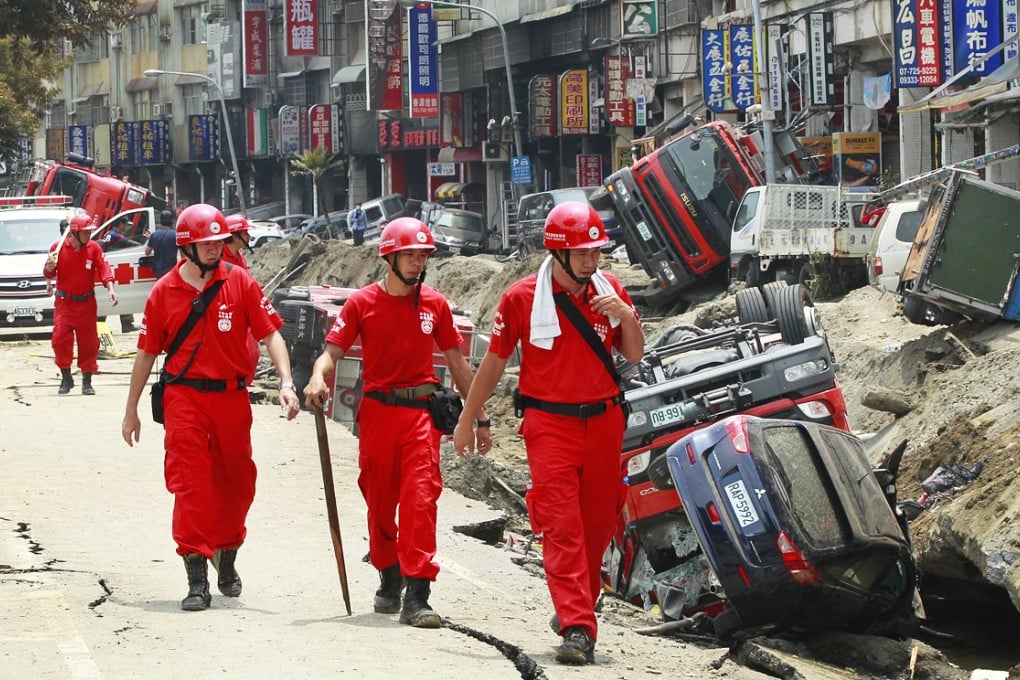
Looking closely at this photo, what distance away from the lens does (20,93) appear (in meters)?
45.8

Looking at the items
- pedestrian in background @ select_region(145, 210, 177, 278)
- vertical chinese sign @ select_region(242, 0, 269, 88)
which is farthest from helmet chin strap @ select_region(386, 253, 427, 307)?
vertical chinese sign @ select_region(242, 0, 269, 88)

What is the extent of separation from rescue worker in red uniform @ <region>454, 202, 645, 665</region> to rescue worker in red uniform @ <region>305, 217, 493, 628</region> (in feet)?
1.65

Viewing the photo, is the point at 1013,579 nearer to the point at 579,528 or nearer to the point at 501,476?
the point at 579,528

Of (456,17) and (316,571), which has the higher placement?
(456,17)

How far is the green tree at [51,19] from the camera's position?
17312mm

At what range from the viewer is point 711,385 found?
10.6 m

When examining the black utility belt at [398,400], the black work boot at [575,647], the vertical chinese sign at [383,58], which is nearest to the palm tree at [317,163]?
the vertical chinese sign at [383,58]

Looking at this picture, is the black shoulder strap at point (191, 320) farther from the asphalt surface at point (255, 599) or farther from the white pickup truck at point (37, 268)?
the white pickup truck at point (37, 268)

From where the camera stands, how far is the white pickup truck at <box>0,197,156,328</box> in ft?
87.8

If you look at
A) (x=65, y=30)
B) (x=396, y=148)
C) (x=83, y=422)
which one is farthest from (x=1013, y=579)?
(x=396, y=148)

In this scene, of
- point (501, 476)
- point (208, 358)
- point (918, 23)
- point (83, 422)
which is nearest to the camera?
point (208, 358)

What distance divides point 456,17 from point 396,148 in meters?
10.3

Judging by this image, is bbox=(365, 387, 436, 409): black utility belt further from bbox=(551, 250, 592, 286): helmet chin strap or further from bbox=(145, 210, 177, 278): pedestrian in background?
bbox=(145, 210, 177, 278): pedestrian in background

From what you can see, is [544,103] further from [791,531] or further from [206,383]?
[206,383]
